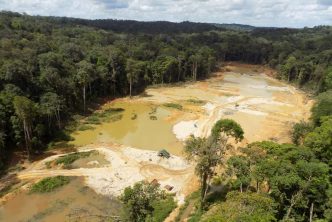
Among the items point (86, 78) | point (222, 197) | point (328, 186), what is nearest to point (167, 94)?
point (86, 78)

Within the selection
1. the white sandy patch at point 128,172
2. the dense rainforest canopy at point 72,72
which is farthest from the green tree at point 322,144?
the dense rainforest canopy at point 72,72

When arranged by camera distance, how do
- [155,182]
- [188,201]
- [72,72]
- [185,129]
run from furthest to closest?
[72,72] < [185,129] < [155,182] < [188,201]

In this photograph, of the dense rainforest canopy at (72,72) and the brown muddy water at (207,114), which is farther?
→ the brown muddy water at (207,114)

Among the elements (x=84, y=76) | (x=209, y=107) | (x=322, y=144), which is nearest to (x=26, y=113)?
(x=84, y=76)

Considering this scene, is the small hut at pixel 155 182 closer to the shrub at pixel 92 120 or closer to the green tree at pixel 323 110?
the shrub at pixel 92 120

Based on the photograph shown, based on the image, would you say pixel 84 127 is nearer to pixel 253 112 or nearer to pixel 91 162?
pixel 91 162

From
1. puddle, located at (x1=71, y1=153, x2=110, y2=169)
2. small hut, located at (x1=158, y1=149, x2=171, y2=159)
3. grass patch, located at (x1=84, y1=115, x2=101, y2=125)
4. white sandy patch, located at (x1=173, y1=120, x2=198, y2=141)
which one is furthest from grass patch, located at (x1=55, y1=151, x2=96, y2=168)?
white sandy patch, located at (x1=173, y1=120, x2=198, y2=141)

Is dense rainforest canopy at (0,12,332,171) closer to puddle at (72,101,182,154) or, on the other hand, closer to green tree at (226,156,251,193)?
puddle at (72,101,182,154)
